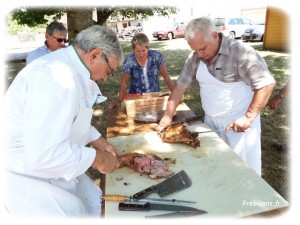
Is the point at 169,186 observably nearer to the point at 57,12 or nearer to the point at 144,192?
the point at 144,192

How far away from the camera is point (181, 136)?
2629 millimetres

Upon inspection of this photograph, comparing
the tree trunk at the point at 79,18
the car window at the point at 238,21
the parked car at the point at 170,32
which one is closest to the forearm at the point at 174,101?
the tree trunk at the point at 79,18

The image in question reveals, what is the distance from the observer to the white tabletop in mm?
1711

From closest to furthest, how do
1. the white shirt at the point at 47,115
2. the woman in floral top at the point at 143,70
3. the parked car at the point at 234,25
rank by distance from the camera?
the white shirt at the point at 47,115, the woman in floral top at the point at 143,70, the parked car at the point at 234,25

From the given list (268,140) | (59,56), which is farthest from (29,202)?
(268,140)

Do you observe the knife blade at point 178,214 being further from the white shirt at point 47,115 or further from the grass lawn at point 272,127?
the grass lawn at point 272,127

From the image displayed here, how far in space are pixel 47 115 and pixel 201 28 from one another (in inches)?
69.3

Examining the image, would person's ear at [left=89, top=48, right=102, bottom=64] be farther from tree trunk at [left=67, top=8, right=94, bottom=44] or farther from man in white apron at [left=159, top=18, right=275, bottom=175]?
tree trunk at [left=67, top=8, right=94, bottom=44]

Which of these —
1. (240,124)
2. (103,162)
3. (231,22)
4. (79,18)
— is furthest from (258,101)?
(231,22)

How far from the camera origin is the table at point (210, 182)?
5.61 feet

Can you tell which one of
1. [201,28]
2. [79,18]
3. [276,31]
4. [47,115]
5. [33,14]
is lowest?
[47,115]

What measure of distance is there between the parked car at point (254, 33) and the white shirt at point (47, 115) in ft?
59.8

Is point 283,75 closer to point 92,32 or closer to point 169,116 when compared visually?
point 169,116

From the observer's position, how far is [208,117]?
126 inches
